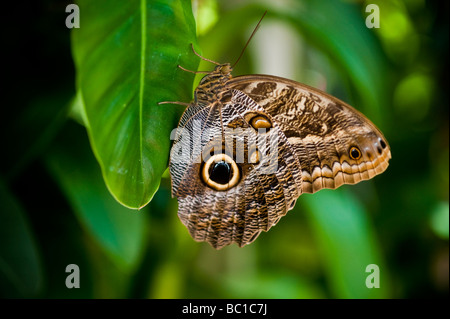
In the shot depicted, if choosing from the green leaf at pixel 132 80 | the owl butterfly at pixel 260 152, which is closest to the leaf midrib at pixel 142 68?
the green leaf at pixel 132 80

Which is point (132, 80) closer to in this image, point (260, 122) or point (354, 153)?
point (260, 122)

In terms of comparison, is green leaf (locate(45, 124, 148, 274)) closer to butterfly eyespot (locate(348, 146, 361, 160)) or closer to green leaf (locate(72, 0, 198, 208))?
green leaf (locate(72, 0, 198, 208))

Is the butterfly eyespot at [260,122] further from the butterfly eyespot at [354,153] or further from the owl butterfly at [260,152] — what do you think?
the butterfly eyespot at [354,153]

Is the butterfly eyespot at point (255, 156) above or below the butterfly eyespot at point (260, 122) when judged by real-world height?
below

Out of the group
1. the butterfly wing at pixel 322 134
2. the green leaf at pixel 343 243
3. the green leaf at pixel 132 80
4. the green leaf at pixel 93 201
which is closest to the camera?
the green leaf at pixel 132 80

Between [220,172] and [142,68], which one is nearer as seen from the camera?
[142,68]

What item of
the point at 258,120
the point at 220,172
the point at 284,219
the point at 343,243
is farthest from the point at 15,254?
the point at 284,219
